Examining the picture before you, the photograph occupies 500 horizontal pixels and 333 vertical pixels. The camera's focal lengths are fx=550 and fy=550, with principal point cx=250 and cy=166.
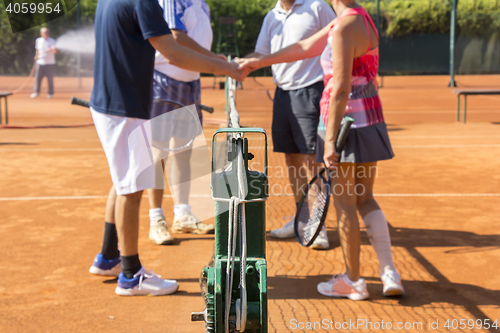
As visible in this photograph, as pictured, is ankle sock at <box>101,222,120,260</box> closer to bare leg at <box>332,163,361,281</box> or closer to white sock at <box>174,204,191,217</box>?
white sock at <box>174,204,191,217</box>

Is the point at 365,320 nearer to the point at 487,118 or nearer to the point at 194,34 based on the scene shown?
the point at 194,34

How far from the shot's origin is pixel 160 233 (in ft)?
13.8

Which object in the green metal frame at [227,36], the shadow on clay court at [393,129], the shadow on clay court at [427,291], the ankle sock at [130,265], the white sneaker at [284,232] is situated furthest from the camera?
the green metal frame at [227,36]

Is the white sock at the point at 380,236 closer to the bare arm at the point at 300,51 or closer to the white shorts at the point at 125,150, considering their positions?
the bare arm at the point at 300,51

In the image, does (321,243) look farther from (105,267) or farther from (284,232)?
(105,267)

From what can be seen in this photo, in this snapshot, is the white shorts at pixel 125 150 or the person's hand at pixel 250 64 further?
the person's hand at pixel 250 64

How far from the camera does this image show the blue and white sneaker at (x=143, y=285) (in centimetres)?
323

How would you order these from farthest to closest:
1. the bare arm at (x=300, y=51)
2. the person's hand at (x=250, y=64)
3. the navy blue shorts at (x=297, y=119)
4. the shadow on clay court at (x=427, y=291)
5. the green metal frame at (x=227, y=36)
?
the green metal frame at (x=227, y=36) < the navy blue shorts at (x=297, y=119) < the bare arm at (x=300, y=51) < the person's hand at (x=250, y=64) < the shadow on clay court at (x=427, y=291)

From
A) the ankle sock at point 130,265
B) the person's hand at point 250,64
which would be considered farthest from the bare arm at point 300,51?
the ankle sock at point 130,265

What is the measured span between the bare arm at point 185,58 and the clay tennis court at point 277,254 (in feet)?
4.36

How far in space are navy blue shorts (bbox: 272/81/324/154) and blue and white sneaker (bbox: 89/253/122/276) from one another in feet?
5.10

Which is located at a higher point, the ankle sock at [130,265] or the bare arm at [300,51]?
the bare arm at [300,51]

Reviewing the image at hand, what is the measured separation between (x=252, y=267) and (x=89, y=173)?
5.40 metres

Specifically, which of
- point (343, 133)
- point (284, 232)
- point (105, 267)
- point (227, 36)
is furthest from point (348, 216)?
point (227, 36)
